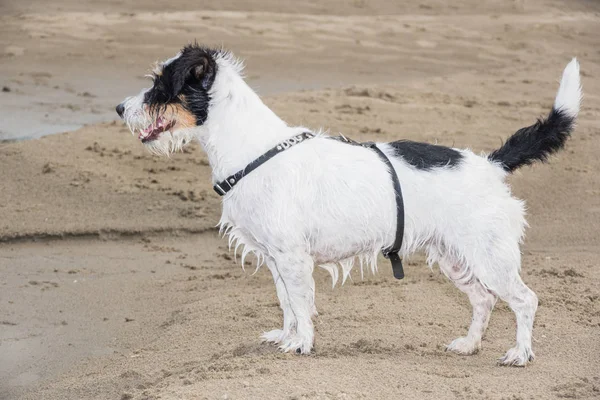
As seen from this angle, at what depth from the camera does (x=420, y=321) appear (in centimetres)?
613

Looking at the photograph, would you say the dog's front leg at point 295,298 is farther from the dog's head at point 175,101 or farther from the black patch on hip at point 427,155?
the dog's head at point 175,101

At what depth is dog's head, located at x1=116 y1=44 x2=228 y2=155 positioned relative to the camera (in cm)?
522

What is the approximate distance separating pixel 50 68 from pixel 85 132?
9.12 ft

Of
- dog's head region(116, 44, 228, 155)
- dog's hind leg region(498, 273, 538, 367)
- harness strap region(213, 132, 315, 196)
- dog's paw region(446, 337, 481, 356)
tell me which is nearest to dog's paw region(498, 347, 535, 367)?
dog's hind leg region(498, 273, 538, 367)

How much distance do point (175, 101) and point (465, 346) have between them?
2260mm

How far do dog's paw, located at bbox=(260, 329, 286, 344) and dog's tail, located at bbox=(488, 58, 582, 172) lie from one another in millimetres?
1659

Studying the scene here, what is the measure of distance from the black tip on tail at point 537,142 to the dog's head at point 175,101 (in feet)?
5.81

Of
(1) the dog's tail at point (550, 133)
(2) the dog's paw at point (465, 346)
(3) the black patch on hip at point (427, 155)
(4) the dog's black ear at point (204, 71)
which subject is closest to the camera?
(4) the dog's black ear at point (204, 71)

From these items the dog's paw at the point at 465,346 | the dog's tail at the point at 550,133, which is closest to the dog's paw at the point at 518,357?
the dog's paw at the point at 465,346

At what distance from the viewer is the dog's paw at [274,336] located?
5602 millimetres

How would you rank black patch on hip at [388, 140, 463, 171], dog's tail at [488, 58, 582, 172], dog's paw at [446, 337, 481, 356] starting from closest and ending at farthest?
1. black patch on hip at [388, 140, 463, 171]
2. dog's tail at [488, 58, 582, 172]
3. dog's paw at [446, 337, 481, 356]

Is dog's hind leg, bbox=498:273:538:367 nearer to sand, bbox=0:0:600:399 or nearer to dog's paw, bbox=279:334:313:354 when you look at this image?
sand, bbox=0:0:600:399

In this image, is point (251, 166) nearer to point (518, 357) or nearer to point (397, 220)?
point (397, 220)

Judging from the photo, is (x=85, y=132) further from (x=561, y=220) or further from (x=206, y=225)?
(x=561, y=220)
